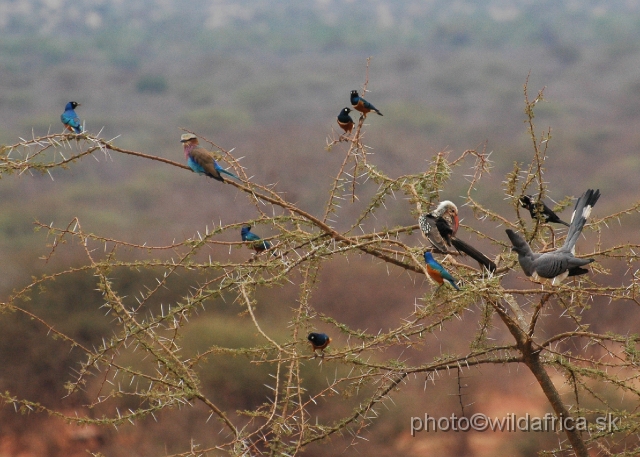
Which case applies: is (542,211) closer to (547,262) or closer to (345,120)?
(547,262)

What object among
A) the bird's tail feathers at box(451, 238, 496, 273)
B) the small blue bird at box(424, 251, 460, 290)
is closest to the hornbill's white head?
the bird's tail feathers at box(451, 238, 496, 273)

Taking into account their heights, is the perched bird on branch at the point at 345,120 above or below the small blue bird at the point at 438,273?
above

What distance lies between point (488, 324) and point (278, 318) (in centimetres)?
739

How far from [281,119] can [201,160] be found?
58.6ft

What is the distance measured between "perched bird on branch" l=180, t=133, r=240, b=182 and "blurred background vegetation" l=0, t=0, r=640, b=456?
2.74 feet

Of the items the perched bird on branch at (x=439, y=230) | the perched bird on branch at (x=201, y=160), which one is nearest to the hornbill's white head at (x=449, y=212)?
the perched bird on branch at (x=439, y=230)

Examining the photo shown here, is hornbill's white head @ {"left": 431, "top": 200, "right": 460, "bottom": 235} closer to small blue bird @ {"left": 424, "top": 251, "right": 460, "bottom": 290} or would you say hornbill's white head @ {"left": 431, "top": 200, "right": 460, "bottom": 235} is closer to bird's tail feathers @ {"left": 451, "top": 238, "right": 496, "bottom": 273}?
bird's tail feathers @ {"left": 451, "top": 238, "right": 496, "bottom": 273}

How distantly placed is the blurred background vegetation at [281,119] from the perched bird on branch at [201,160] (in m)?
0.84

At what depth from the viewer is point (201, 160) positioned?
12.4 feet

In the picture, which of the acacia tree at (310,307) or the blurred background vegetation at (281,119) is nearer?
the acacia tree at (310,307)

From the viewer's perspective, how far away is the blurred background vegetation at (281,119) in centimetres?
1051

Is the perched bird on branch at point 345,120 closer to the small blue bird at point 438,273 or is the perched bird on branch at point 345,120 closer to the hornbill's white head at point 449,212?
the hornbill's white head at point 449,212

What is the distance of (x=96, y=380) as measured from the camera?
10148 mm

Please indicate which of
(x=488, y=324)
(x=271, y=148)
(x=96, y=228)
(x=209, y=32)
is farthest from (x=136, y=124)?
(x=488, y=324)
